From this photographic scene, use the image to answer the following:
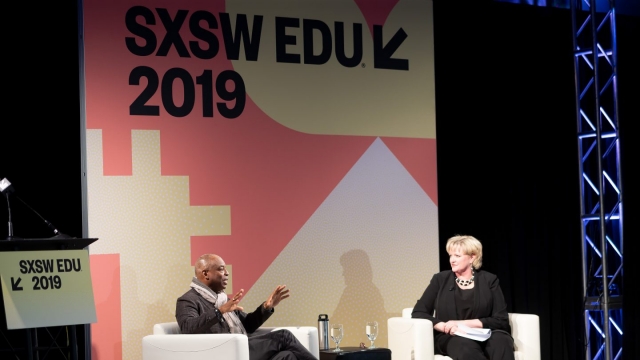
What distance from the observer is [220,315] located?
14.6ft

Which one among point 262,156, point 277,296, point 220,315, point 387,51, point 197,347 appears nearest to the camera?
point 197,347

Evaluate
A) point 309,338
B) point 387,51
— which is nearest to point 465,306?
point 309,338

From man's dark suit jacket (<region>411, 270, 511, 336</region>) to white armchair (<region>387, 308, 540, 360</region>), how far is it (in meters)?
0.09

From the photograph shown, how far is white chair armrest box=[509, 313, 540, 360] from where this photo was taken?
5102 mm

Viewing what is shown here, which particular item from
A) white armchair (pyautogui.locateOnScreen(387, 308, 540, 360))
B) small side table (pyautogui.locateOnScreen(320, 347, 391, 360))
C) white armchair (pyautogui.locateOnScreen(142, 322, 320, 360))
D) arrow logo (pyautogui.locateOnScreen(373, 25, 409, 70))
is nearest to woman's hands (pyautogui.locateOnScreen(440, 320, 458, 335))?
white armchair (pyautogui.locateOnScreen(387, 308, 540, 360))

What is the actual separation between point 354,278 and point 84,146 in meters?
1.96

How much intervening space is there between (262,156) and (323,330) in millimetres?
1191

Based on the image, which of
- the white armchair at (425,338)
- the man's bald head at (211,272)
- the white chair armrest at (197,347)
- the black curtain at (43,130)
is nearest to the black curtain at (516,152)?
the white armchair at (425,338)

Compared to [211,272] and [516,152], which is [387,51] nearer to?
[516,152]

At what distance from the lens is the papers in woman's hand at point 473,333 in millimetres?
4961

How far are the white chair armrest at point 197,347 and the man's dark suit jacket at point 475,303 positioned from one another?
132 centimetres

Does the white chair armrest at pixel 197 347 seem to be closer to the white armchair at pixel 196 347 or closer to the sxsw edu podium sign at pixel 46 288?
the white armchair at pixel 196 347

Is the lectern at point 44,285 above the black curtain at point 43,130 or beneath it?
beneath

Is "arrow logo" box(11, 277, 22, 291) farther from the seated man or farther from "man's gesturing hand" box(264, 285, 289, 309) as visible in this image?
"man's gesturing hand" box(264, 285, 289, 309)
